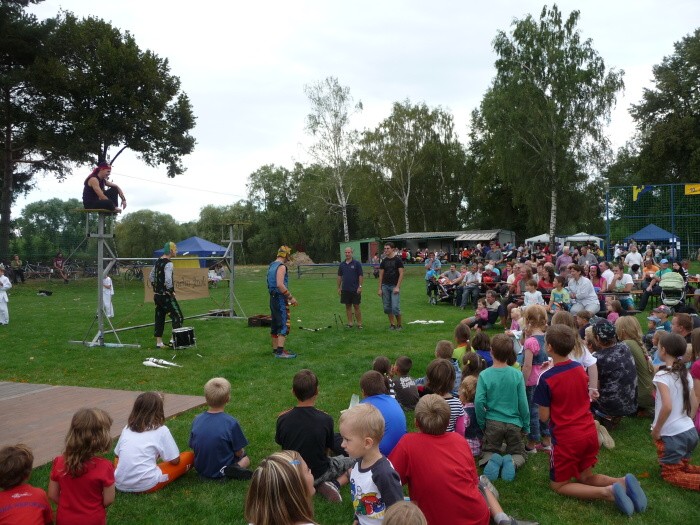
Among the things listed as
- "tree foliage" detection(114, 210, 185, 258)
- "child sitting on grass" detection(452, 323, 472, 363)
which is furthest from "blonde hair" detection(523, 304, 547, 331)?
"tree foliage" detection(114, 210, 185, 258)

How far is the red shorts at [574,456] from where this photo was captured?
3.99m

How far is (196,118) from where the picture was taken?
33.1 metres

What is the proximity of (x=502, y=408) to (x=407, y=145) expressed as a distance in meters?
43.8

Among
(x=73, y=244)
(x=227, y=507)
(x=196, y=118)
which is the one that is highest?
(x=196, y=118)

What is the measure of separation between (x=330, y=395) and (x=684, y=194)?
68.2 feet

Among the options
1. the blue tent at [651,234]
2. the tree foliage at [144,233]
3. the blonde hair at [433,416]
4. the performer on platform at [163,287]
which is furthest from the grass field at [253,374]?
the tree foliage at [144,233]

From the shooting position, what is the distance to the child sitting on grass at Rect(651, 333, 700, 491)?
14.0 ft

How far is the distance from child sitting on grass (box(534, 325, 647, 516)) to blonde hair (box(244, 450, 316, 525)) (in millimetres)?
2494

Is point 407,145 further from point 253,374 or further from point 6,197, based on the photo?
point 253,374

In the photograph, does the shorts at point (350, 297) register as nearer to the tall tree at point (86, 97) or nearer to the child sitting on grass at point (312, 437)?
the child sitting on grass at point (312, 437)

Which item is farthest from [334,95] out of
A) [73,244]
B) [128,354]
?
[128,354]

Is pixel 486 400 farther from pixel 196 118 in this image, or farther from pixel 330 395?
pixel 196 118

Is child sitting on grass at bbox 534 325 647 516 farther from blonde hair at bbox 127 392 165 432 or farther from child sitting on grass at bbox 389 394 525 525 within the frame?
blonde hair at bbox 127 392 165 432

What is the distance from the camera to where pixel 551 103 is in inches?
1219
